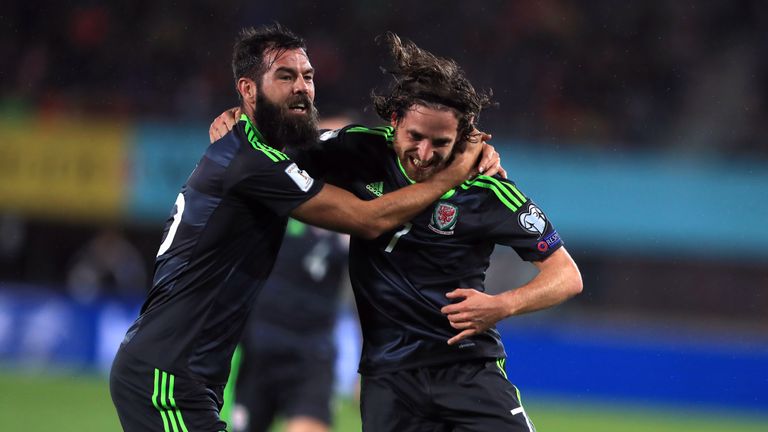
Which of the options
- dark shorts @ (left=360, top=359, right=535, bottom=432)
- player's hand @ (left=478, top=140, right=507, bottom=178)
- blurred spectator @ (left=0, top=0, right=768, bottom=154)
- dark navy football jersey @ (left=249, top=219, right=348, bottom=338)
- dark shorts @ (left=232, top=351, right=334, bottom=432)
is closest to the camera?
dark shorts @ (left=360, top=359, right=535, bottom=432)

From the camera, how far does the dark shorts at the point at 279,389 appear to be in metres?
7.52

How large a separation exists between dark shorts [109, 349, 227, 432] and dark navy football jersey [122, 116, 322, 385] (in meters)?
0.05

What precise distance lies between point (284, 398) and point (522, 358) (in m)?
7.58

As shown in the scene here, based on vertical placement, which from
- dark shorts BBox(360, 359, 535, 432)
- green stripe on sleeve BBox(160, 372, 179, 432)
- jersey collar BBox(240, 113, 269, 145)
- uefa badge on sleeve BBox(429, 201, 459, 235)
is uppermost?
jersey collar BBox(240, 113, 269, 145)

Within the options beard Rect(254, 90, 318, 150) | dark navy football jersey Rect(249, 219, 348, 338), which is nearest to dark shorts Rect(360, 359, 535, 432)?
beard Rect(254, 90, 318, 150)

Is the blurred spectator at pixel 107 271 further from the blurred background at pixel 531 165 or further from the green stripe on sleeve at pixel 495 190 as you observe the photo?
the green stripe on sleeve at pixel 495 190

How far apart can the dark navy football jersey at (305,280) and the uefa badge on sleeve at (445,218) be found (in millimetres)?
2916

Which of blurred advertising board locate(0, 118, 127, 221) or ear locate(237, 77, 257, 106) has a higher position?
blurred advertising board locate(0, 118, 127, 221)

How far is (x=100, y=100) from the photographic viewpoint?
17094 mm

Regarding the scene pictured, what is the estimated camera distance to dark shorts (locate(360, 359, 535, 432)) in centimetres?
491

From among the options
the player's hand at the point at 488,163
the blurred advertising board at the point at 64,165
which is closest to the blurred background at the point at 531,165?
the blurred advertising board at the point at 64,165

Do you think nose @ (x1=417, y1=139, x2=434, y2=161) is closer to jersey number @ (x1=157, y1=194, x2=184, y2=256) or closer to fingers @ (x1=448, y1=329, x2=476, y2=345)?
fingers @ (x1=448, y1=329, x2=476, y2=345)

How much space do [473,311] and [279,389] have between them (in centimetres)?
315

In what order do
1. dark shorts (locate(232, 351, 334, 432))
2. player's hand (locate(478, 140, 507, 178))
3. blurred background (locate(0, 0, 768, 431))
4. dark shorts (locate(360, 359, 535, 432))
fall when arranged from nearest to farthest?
dark shorts (locate(360, 359, 535, 432))
player's hand (locate(478, 140, 507, 178))
dark shorts (locate(232, 351, 334, 432))
blurred background (locate(0, 0, 768, 431))
